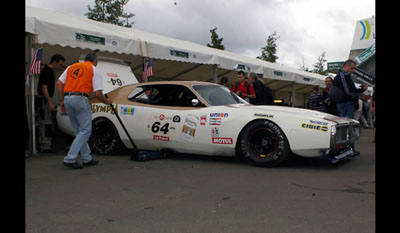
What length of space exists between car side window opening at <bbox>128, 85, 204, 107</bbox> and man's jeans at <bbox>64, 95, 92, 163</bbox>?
1.22m

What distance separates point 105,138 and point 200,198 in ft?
11.5

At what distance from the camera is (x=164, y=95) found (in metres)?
6.23

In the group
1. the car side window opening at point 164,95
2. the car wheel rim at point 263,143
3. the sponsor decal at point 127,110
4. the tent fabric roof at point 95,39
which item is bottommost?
the car wheel rim at point 263,143

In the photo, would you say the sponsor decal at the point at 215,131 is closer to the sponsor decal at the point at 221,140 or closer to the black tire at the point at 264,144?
the sponsor decal at the point at 221,140

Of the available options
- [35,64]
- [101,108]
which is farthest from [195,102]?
[35,64]

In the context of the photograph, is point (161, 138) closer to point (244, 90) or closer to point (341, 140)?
point (341, 140)

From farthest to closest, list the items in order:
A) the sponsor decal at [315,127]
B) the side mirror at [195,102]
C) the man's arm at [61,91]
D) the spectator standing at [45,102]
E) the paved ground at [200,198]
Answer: the spectator standing at [45,102] → the side mirror at [195,102] → the man's arm at [61,91] → the sponsor decal at [315,127] → the paved ground at [200,198]

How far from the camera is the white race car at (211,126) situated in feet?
16.2

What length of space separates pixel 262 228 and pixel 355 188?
1682 millimetres

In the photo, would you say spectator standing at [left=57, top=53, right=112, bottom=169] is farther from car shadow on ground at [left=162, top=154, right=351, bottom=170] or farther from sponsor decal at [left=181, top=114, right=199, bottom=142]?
car shadow on ground at [left=162, top=154, right=351, bottom=170]

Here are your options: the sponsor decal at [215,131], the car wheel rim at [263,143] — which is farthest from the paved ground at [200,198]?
the sponsor decal at [215,131]

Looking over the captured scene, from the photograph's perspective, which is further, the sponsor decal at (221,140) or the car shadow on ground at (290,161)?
the sponsor decal at (221,140)

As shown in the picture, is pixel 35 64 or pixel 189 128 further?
pixel 35 64

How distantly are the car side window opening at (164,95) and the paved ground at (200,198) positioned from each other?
1.10m
